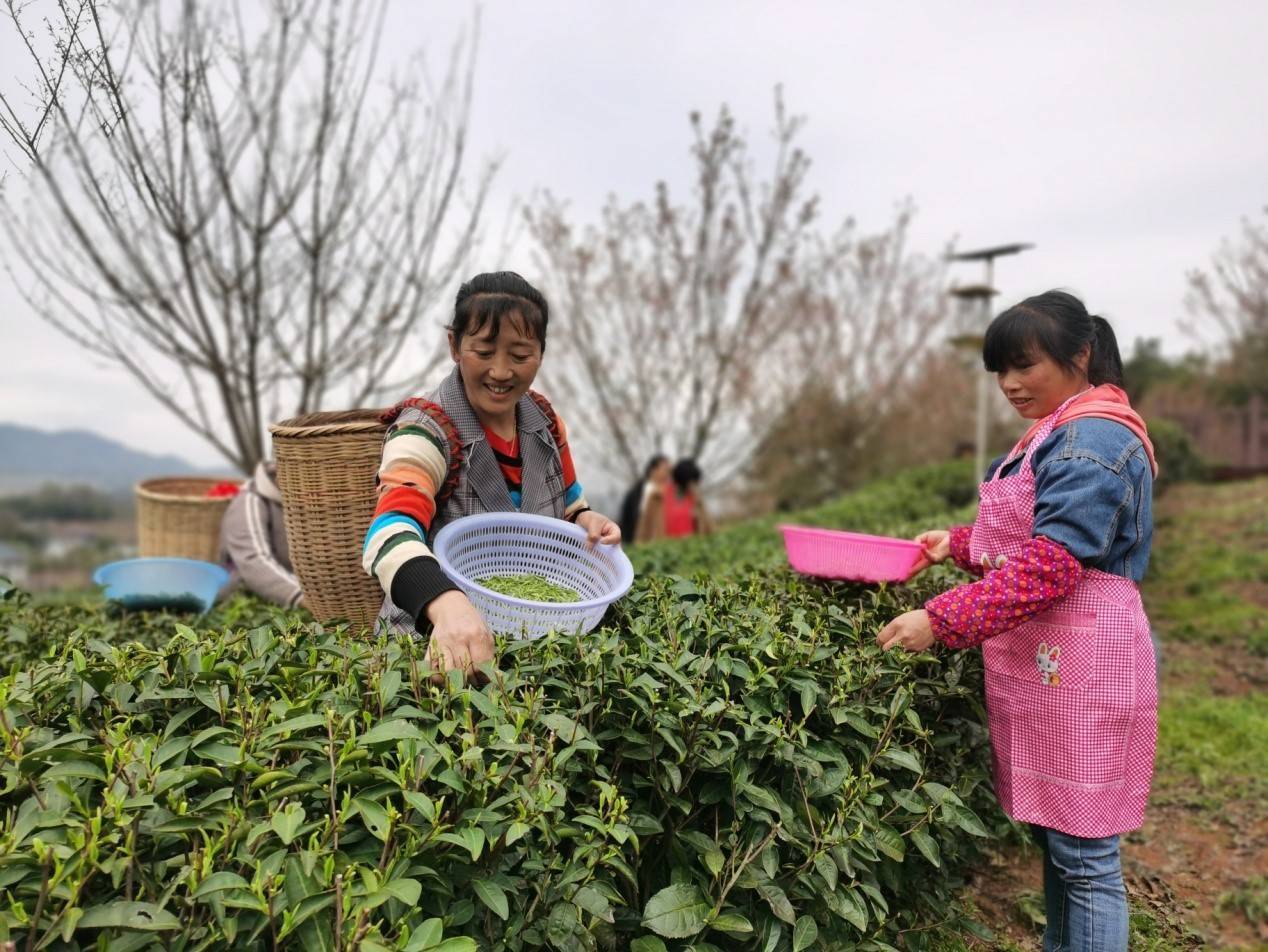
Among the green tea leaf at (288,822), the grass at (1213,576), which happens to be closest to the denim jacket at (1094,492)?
the green tea leaf at (288,822)

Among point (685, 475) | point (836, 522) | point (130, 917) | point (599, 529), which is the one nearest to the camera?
point (130, 917)

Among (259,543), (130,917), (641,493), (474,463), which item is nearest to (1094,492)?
(474,463)

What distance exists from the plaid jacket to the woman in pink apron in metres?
0.96

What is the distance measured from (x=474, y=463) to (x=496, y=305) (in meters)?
0.39

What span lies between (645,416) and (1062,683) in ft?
27.8

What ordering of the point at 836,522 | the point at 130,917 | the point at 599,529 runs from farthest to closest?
the point at 836,522, the point at 599,529, the point at 130,917

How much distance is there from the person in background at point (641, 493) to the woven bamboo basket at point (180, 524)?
4323mm

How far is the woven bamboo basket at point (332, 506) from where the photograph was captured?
2.39m

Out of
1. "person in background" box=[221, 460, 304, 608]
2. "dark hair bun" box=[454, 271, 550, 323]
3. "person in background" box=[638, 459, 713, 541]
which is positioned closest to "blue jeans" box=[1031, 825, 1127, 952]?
"dark hair bun" box=[454, 271, 550, 323]

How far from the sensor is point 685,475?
27.9ft

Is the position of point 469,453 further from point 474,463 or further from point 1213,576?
point 1213,576

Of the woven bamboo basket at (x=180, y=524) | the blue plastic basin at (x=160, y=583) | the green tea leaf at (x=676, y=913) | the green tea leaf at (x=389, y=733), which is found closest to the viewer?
the green tea leaf at (x=389, y=733)

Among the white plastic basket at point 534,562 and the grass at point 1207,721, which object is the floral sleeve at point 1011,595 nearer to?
the white plastic basket at point 534,562

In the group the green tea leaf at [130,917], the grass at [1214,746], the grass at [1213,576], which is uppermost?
the green tea leaf at [130,917]
